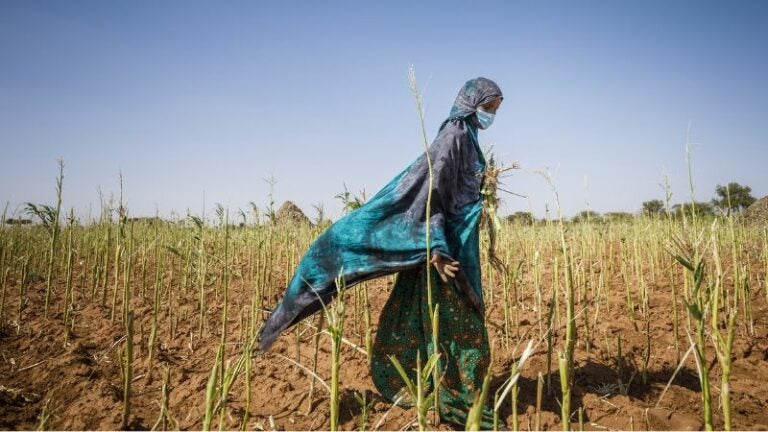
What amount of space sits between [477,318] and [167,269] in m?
5.00

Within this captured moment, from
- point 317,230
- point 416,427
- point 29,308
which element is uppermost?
point 317,230

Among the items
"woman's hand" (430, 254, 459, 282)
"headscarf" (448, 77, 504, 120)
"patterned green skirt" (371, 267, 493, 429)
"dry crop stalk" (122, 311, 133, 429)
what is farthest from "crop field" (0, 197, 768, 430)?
"headscarf" (448, 77, 504, 120)

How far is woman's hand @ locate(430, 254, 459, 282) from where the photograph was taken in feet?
5.88

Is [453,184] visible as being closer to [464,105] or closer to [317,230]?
[464,105]

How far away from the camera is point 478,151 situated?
2182 millimetres

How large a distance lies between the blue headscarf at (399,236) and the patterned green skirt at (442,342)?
132 mm

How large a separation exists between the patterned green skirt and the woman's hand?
17 centimetres

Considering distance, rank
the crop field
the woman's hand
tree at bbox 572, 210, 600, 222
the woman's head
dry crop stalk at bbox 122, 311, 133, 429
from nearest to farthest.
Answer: the crop field → dry crop stalk at bbox 122, 311, 133, 429 → the woman's hand → the woman's head → tree at bbox 572, 210, 600, 222

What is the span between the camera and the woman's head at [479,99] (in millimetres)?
2115

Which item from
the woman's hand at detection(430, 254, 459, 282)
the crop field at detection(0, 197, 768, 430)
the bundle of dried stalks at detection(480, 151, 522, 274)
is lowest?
the crop field at detection(0, 197, 768, 430)

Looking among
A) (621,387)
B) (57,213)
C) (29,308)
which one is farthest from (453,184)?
(29,308)

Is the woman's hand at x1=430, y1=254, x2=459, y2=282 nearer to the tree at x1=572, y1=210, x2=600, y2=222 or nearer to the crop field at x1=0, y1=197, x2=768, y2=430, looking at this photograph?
the crop field at x1=0, y1=197, x2=768, y2=430

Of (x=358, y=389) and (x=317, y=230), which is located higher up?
(x=317, y=230)

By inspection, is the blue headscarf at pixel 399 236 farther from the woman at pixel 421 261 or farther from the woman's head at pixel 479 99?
the woman's head at pixel 479 99
